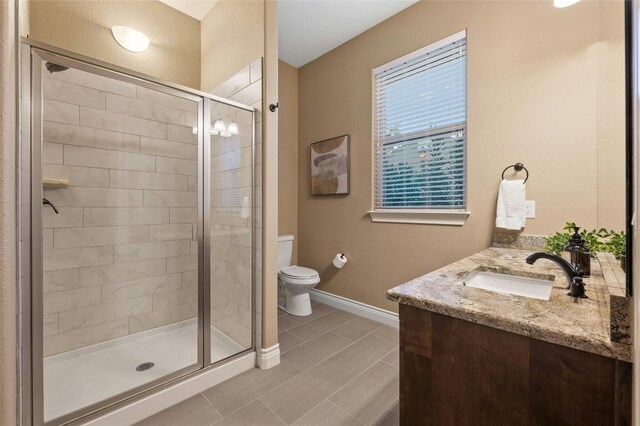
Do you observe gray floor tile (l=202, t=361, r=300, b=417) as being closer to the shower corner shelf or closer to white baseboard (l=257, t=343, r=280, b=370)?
white baseboard (l=257, t=343, r=280, b=370)

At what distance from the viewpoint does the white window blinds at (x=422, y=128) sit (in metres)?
2.17

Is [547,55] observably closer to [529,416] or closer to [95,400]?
[529,416]

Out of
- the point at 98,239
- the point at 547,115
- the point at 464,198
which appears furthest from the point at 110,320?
the point at 547,115

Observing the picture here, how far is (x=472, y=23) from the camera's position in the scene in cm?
205

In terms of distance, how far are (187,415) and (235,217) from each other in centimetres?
119

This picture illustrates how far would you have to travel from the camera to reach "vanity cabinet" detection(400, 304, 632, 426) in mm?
646

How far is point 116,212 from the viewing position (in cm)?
221

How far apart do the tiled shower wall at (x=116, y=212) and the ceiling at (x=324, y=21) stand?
135cm

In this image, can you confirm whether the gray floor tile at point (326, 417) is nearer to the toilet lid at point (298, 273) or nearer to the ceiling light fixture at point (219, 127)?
the toilet lid at point (298, 273)

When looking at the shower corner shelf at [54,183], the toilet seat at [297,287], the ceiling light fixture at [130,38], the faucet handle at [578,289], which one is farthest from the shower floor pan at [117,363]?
the ceiling light fixture at [130,38]

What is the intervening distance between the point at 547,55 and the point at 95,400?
325 centimetres

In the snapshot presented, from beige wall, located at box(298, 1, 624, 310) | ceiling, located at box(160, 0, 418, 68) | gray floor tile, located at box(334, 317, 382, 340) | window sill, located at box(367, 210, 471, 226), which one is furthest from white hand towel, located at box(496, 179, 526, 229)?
ceiling, located at box(160, 0, 418, 68)

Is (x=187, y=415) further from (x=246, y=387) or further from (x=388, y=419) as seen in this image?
(x=388, y=419)

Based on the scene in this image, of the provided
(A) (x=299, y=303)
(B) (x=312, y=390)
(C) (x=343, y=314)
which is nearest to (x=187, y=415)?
(B) (x=312, y=390)
